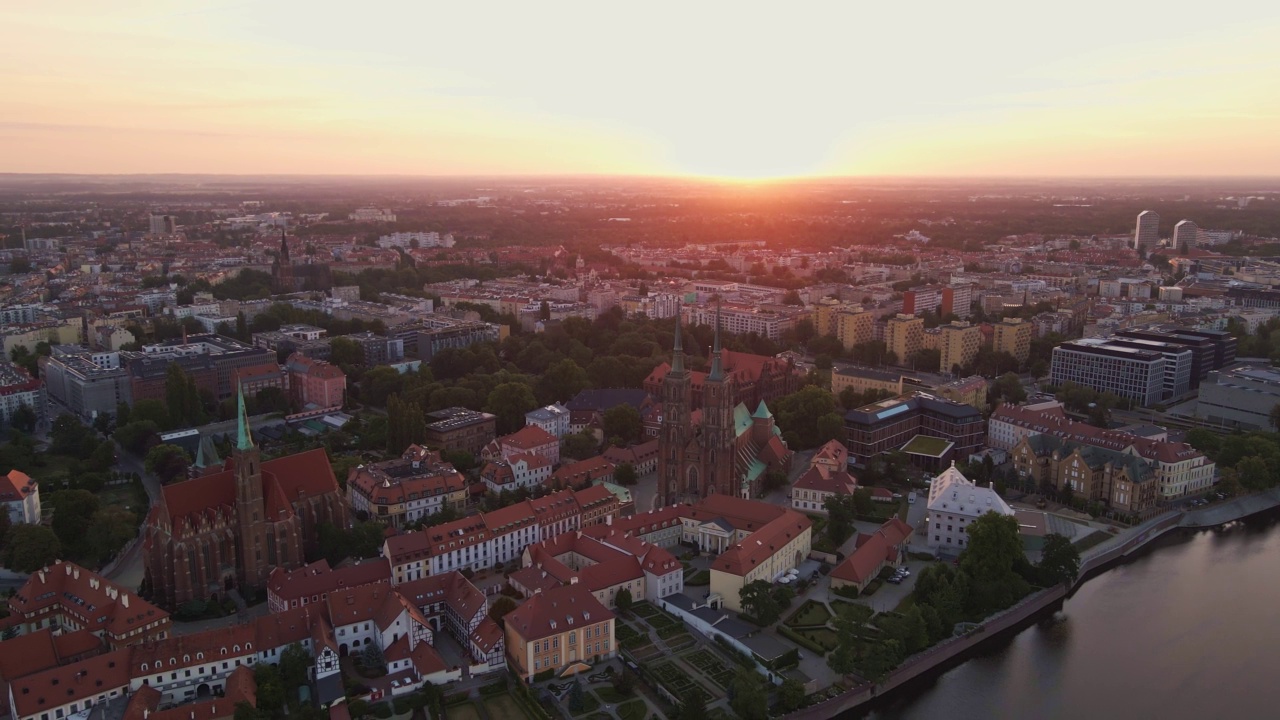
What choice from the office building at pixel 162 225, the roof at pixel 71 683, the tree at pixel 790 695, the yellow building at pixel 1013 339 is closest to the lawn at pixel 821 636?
the tree at pixel 790 695

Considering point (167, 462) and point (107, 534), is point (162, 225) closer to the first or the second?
point (167, 462)

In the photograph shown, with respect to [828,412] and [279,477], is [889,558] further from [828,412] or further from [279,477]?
[279,477]

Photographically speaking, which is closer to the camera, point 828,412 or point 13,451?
point 13,451

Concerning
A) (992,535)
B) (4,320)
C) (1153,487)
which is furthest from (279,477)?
(4,320)

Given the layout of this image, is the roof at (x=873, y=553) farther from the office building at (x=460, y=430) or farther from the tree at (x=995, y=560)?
the office building at (x=460, y=430)

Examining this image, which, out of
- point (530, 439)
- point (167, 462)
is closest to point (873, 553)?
point (530, 439)

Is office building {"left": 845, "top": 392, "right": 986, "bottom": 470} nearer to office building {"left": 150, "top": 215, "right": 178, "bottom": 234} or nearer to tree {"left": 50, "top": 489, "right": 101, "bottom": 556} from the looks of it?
tree {"left": 50, "top": 489, "right": 101, "bottom": 556}
